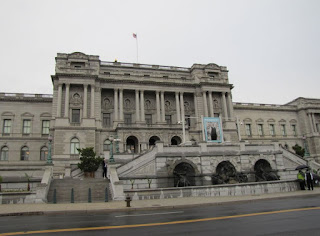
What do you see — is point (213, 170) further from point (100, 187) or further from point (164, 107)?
point (164, 107)

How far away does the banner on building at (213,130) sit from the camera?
36281 mm

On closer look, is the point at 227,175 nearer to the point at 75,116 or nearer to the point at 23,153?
the point at 75,116

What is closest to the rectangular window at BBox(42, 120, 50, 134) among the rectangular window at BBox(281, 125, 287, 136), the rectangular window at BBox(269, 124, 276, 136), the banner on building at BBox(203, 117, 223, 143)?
the banner on building at BBox(203, 117, 223, 143)

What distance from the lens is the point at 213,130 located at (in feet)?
121

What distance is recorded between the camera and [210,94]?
5272 centimetres

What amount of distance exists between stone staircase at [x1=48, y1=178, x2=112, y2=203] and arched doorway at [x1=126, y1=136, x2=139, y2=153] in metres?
20.5

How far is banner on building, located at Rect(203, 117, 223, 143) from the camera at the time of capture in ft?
119

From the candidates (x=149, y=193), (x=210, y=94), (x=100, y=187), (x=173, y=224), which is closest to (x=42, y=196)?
(x=100, y=187)

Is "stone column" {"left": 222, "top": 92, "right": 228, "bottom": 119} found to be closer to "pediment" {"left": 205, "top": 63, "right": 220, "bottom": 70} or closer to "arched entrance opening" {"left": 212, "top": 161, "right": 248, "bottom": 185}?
"pediment" {"left": 205, "top": 63, "right": 220, "bottom": 70}

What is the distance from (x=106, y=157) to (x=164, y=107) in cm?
2207

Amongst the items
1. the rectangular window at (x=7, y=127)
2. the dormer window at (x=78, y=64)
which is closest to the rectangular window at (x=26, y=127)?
the rectangular window at (x=7, y=127)

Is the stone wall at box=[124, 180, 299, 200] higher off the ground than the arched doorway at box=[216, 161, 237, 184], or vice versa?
the arched doorway at box=[216, 161, 237, 184]

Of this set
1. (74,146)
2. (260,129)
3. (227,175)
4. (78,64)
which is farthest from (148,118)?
(260,129)

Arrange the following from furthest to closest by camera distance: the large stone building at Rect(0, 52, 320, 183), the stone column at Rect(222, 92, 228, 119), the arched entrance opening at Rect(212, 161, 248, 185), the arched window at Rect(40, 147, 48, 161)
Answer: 1. the stone column at Rect(222, 92, 228, 119)
2. the arched window at Rect(40, 147, 48, 161)
3. the large stone building at Rect(0, 52, 320, 183)
4. the arched entrance opening at Rect(212, 161, 248, 185)
